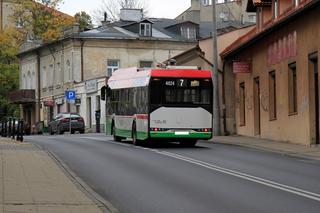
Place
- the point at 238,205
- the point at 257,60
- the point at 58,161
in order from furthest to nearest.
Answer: the point at 257,60, the point at 58,161, the point at 238,205

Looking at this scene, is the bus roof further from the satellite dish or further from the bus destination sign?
the satellite dish

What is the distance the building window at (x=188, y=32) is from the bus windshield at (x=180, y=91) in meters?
39.8

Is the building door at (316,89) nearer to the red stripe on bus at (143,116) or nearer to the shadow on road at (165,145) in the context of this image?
the shadow on road at (165,145)

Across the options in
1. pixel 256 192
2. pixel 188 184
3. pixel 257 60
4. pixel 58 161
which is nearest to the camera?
pixel 256 192

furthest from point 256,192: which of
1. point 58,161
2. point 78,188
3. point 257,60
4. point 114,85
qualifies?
point 257,60

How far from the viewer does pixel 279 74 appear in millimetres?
29562

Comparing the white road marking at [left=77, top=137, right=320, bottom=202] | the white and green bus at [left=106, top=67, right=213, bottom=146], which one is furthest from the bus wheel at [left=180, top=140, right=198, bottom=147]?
the white road marking at [left=77, top=137, right=320, bottom=202]

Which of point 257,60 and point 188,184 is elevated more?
point 257,60

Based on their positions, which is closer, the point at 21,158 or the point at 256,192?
the point at 256,192

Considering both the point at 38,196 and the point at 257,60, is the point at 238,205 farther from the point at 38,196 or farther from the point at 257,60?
the point at 257,60

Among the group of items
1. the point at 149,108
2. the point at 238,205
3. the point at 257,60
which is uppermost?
the point at 257,60

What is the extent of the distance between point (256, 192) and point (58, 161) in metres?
7.80

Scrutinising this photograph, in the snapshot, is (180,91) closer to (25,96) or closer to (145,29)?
Answer: (145,29)

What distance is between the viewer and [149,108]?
25.1m
